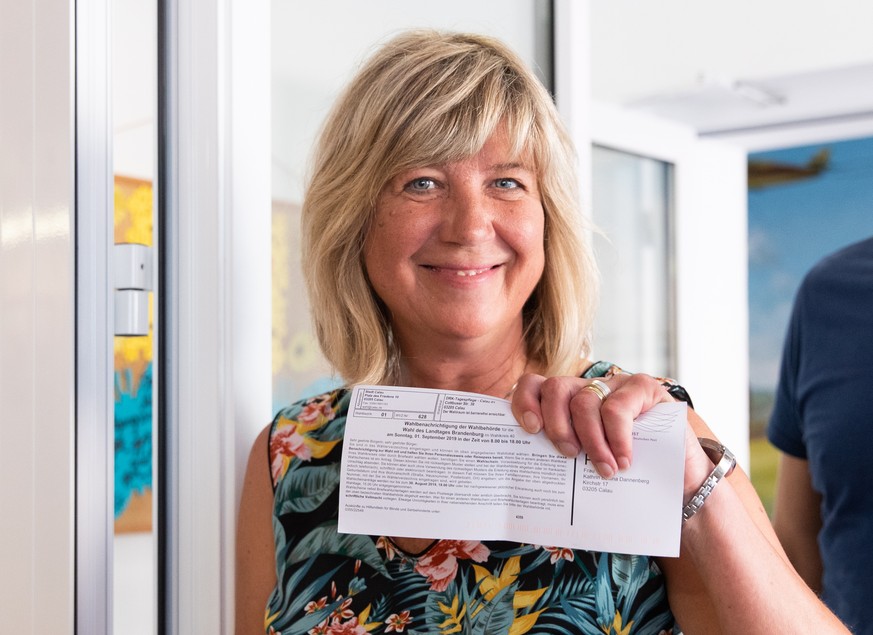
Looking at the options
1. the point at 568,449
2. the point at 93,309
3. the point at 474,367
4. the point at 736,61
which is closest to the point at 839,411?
the point at 474,367

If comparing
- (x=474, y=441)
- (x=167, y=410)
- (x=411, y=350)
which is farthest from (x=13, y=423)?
(x=474, y=441)

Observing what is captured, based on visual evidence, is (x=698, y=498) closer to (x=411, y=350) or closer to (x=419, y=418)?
(x=419, y=418)

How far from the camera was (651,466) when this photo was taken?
28.7 inches

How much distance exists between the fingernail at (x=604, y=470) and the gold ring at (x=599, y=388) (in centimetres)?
6

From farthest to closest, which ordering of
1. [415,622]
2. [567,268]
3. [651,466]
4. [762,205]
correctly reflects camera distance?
[762,205]
[567,268]
[415,622]
[651,466]

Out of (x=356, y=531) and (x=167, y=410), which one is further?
(x=167, y=410)

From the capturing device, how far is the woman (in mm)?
766

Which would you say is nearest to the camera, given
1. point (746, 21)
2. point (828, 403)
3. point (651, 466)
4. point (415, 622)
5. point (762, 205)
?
point (651, 466)

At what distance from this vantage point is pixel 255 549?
1.05 metres

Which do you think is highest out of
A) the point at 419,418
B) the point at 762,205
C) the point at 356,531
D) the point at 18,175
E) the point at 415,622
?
the point at 762,205

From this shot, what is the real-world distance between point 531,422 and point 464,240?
25 cm

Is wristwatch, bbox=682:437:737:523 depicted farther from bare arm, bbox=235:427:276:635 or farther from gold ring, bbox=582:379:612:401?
bare arm, bbox=235:427:276:635

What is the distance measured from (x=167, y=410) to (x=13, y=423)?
0.20 m

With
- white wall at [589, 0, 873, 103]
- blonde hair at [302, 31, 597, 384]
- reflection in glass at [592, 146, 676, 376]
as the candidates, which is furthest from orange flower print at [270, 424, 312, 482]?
white wall at [589, 0, 873, 103]
